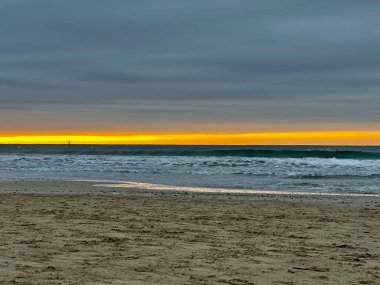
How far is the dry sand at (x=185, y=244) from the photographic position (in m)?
5.93

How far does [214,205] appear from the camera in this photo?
536 inches

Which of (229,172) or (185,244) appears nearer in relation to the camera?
(185,244)

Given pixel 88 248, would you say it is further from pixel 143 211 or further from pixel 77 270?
pixel 143 211

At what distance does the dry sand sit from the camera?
5934 mm

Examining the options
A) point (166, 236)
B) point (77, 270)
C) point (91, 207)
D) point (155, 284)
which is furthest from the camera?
point (91, 207)

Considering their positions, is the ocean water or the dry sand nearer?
the dry sand

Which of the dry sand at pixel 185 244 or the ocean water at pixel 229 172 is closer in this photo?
the dry sand at pixel 185 244

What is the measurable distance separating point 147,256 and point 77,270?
109 cm

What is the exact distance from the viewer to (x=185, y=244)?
7766 millimetres

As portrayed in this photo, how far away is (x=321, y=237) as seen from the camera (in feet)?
28.7

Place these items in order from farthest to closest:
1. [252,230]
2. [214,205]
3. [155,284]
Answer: [214,205] < [252,230] < [155,284]

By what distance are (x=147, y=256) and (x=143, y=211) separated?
5124 mm

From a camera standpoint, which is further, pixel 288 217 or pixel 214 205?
pixel 214 205

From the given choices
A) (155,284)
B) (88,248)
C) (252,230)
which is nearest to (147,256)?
(88,248)
